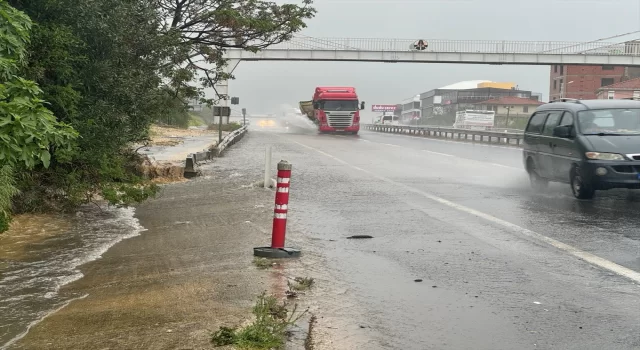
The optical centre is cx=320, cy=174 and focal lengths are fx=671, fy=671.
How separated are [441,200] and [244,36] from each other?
1314cm

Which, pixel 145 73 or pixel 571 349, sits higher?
pixel 145 73

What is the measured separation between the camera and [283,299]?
5.71 metres

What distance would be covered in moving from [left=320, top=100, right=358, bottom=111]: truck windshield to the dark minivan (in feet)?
115

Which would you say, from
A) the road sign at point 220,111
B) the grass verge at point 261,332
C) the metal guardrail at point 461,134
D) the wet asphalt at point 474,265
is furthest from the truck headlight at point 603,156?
the metal guardrail at point 461,134

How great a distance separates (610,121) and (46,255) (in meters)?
9.54

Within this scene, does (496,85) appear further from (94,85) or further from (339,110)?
(94,85)

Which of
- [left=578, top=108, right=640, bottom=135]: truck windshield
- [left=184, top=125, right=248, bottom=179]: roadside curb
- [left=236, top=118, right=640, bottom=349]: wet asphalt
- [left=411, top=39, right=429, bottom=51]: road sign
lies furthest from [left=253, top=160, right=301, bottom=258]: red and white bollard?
[left=411, top=39, right=429, bottom=51]: road sign

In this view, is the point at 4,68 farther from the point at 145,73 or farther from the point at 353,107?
the point at 353,107

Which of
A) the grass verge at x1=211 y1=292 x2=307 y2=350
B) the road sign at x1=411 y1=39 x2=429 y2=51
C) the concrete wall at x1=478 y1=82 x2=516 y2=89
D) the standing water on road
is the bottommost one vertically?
the standing water on road

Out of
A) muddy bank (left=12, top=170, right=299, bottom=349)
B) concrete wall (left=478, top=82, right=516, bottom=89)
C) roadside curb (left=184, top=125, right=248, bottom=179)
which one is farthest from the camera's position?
concrete wall (left=478, top=82, right=516, bottom=89)

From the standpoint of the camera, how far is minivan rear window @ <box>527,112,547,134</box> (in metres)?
13.7

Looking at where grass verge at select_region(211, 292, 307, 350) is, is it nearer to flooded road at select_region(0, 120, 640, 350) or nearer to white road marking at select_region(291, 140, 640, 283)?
flooded road at select_region(0, 120, 640, 350)

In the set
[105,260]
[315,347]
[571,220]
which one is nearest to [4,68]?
[105,260]

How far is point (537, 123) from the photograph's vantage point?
14.0 metres
